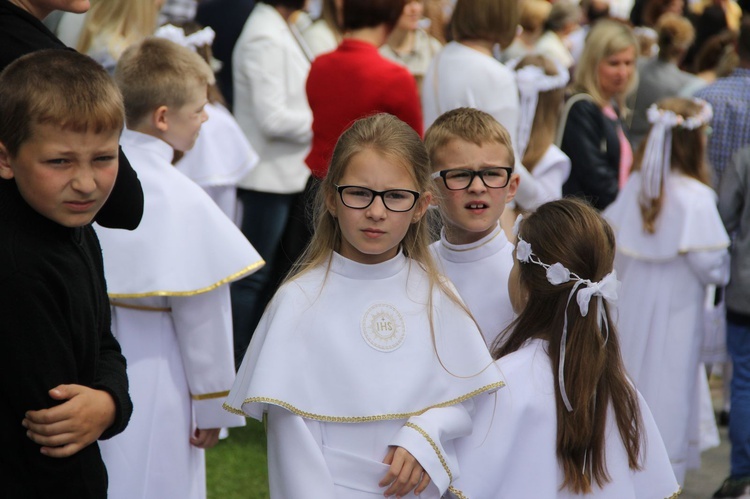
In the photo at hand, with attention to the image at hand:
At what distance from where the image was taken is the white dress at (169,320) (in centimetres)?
331

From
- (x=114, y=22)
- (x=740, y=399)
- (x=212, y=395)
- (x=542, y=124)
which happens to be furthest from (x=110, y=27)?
(x=740, y=399)

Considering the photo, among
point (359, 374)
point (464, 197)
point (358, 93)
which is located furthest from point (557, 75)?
point (359, 374)

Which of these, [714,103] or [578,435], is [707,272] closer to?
[714,103]

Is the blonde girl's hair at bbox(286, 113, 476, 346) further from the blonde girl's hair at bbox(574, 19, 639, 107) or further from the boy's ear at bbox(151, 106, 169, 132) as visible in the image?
the blonde girl's hair at bbox(574, 19, 639, 107)

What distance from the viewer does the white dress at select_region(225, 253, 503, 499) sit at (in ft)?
8.92

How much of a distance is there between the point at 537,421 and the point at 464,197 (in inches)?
33.6

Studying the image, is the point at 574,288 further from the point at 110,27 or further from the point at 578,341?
the point at 110,27

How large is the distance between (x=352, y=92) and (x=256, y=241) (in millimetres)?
1552

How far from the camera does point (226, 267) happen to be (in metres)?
3.37

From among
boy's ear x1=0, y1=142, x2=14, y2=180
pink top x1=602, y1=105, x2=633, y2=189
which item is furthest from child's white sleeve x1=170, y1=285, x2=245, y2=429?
pink top x1=602, y1=105, x2=633, y2=189

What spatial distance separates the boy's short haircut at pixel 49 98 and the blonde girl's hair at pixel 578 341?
1.38 metres

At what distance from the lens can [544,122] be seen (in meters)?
6.03

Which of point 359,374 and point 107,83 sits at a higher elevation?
point 107,83

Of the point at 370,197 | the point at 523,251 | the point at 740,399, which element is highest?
the point at 370,197
